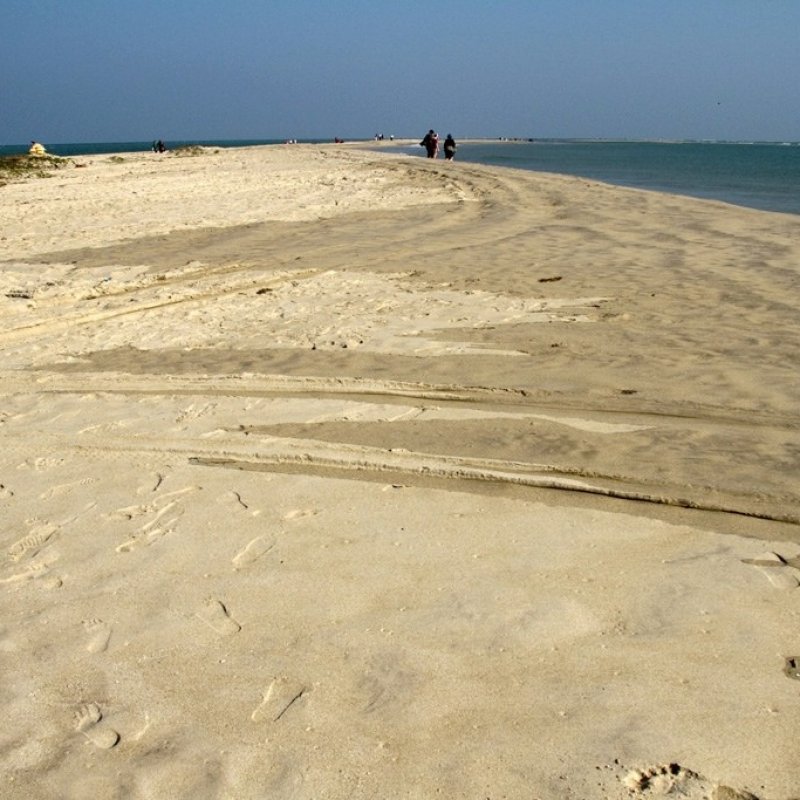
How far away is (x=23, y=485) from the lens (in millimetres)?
4070

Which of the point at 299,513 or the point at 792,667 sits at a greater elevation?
the point at 792,667

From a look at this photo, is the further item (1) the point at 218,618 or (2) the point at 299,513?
(2) the point at 299,513

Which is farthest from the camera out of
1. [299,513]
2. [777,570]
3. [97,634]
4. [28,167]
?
[28,167]

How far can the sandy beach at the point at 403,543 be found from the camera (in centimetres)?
231

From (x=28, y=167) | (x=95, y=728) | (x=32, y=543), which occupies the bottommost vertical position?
(x=28, y=167)

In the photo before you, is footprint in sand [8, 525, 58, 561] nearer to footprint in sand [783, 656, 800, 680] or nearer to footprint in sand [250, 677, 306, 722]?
footprint in sand [250, 677, 306, 722]

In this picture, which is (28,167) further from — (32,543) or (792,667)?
(792,667)

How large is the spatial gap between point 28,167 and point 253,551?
28291 mm

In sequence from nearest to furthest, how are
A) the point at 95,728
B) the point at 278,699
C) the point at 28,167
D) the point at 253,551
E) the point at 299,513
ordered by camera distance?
1. the point at 95,728
2. the point at 278,699
3. the point at 253,551
4. the point at 299,513
5. the point at 28,167

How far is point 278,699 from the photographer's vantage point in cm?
252

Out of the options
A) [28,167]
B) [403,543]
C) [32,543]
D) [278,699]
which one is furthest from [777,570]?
[28,167]

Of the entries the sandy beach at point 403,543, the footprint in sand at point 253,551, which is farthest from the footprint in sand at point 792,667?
the footprint in sand at point 253,551

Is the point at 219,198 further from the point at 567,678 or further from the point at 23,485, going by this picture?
the point at 567,678

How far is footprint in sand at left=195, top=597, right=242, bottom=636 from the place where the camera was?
2.88 metres
